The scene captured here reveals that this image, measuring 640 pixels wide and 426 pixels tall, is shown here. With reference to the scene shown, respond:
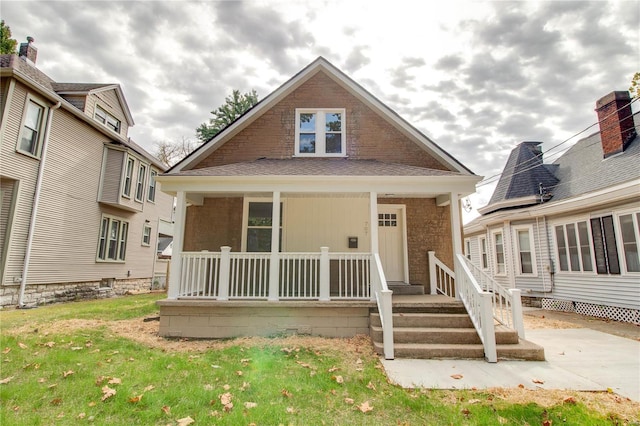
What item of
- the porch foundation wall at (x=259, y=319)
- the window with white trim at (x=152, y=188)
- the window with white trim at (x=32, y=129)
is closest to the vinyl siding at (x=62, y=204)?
the window with white trim at (x=32, y=129)

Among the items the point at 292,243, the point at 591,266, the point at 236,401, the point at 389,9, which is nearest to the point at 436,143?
the point at 389,9

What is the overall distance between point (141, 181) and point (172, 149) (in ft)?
43.1

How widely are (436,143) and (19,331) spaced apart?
35.3 feet

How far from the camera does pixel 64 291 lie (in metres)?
12.4

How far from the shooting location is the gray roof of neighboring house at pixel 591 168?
9.75 m

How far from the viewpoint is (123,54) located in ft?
31.2

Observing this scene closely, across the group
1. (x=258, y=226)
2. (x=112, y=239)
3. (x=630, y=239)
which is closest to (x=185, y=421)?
(x=258, y=226)

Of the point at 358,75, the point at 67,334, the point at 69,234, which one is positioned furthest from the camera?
the point at 69,234

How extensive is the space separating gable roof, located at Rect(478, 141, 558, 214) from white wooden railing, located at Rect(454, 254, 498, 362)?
847 cm

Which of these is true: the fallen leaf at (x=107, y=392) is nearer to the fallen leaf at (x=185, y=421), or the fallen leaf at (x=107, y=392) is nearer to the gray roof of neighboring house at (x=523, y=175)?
the fallen leaf at (x=185, y=421)

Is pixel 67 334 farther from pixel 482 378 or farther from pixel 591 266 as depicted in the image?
pixel 591 266

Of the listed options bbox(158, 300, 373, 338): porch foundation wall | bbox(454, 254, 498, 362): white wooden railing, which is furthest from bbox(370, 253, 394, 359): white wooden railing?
bbox(454, 254, 498, 362): white wooden railing

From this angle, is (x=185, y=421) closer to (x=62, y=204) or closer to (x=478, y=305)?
(x=478, y=305)

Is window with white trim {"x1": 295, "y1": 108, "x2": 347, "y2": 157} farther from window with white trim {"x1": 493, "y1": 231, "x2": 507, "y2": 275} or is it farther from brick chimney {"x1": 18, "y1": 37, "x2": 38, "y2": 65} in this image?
brick chimney {"x1": 18, "y1": 37, "x2": 38, "y2": 65}
